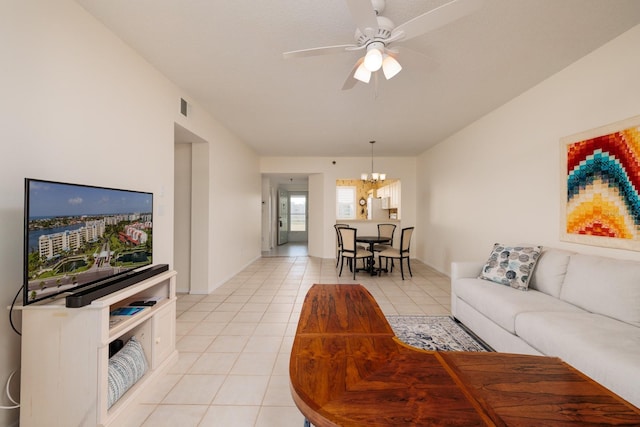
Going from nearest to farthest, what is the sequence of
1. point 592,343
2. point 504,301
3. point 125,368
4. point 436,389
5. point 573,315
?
point 436,389 < point 592,343 < point 125,368 < point 573,315 < point 504,301

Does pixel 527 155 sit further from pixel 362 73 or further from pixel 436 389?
pixel 436 389

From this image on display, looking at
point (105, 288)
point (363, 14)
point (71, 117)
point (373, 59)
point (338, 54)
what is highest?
point (338, 54)

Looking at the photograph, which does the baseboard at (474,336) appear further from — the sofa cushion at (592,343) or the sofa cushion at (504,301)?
the sofa cushion at (592,343)

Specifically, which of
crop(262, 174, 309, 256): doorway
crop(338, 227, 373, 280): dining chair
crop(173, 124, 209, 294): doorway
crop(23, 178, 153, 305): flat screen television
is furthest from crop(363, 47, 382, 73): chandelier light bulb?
crop(262, 174, 309, 256): doorway

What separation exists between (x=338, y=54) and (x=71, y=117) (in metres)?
2.07

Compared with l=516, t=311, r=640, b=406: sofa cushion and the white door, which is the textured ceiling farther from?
the white door

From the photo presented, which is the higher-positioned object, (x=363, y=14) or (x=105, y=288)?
(x=363, y=14)

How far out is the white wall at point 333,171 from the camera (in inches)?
267

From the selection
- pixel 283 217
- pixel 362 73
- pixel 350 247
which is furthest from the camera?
pixel 283 217

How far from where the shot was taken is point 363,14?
1.50 metres

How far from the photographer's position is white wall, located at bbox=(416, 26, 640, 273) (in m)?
2.16

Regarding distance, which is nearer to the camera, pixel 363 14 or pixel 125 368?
pixel 363 14

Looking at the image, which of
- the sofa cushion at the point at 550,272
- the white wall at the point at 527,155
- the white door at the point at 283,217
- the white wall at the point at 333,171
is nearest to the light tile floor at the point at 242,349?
the sofa cushion at the point at 550,272

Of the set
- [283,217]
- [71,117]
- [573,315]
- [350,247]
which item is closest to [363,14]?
[71,117]
